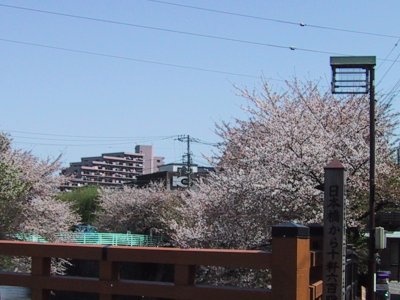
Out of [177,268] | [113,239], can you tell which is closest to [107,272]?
[177,268]

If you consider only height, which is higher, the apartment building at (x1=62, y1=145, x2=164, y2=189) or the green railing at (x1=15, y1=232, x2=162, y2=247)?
the apartment building at (x1=62, y1=145, x2=164, y2=189)

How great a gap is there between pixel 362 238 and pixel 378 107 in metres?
4.53

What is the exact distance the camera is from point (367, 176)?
17250mm

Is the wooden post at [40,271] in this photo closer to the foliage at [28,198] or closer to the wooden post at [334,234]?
the wooden post at [334,234]

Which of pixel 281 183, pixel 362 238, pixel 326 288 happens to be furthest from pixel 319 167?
pixel 326 288

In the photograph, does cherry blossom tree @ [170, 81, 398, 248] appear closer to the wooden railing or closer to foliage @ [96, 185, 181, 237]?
the wooden railing

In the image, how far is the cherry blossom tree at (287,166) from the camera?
51.8 ft

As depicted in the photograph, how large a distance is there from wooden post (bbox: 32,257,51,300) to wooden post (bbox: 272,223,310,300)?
97.5 inches

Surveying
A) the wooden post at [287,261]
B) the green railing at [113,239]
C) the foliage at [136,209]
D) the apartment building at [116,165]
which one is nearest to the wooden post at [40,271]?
the wooden post at [287,261]

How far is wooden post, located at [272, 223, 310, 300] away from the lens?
16.2ft

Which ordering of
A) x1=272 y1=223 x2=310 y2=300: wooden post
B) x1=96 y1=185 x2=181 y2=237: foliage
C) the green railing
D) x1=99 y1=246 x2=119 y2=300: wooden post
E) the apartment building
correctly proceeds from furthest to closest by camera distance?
the apartment building < x1=96 y1=185 x2=181 y2=237: foliage < the green railing < x1=99 y1=246 x2=119 y2=300: wooden post < x1=272 y1=223 x2=310 y2=300: wooden post

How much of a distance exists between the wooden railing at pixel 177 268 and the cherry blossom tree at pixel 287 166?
960cm

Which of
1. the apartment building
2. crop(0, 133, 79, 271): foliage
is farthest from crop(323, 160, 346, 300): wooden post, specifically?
the apartment building

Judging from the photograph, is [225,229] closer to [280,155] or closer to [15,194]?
[280,155]
